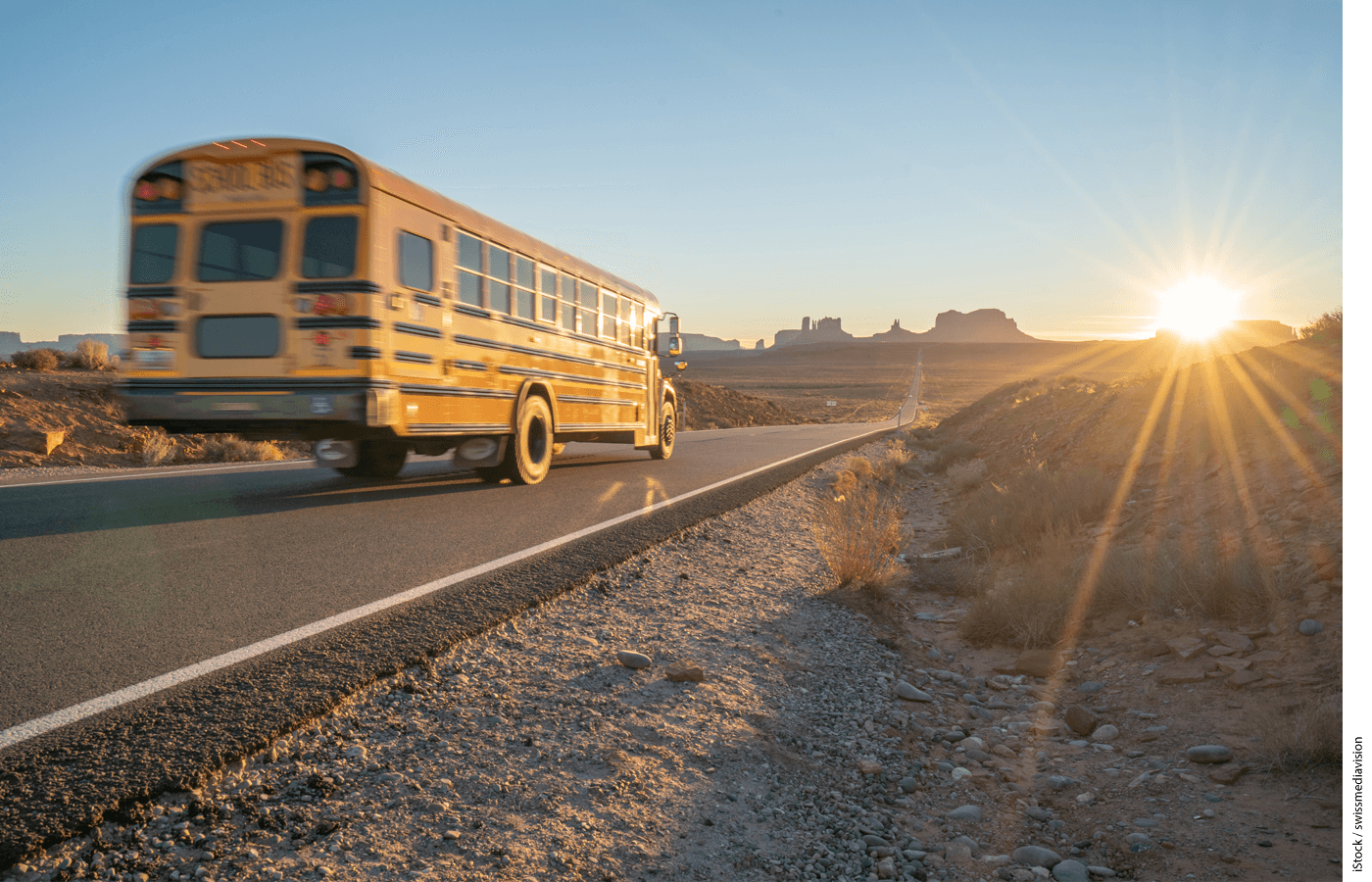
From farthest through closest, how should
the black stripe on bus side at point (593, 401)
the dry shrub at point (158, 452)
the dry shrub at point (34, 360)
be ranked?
the dry shrub at point (34, 360)
the dry shrub at point (158, 452)
the black stripe on bus side at point (593, 401)

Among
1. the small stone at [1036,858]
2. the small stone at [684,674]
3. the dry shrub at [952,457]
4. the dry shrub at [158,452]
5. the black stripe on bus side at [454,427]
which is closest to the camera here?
the small stone at [1036,858]

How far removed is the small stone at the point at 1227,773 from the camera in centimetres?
383

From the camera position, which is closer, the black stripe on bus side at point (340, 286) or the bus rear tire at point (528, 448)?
the black stripe on bus side at point (340, 286)

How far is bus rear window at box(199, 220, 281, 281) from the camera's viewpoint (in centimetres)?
735

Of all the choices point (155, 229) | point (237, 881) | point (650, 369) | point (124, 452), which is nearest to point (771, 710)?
point (237, 881)

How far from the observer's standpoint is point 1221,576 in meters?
5.46

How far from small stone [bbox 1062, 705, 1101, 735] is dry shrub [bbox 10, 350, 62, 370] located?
75.0 feet

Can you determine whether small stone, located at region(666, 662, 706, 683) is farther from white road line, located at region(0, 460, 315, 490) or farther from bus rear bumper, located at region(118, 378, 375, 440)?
white road line, located at region(0, 460, 315, 490)

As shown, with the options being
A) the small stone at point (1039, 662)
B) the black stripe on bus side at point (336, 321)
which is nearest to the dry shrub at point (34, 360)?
the black stripe on bus side at point (336, 321)

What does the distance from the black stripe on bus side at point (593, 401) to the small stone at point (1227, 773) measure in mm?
8225

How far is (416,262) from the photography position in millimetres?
7863

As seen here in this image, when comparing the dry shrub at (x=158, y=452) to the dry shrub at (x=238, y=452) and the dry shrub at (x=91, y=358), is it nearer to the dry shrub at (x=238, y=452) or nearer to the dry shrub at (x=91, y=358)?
the dry shrub at (x=238, y=452)

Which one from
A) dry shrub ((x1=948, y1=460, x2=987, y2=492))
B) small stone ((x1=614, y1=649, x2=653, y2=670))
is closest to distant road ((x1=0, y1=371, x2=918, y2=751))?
small stone ((x1=614, y1=649, x2=653, y2=670))

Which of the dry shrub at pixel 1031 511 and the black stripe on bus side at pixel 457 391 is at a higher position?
the black stripe on bus side at pixel 457 391
